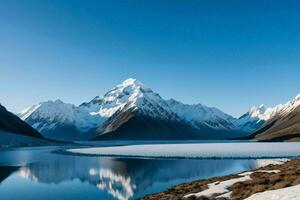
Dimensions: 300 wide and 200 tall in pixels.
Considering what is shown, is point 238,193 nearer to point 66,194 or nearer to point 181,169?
point 66,194

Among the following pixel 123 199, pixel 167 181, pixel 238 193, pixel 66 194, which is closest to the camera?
pixel 238 193

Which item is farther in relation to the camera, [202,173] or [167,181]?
[202,173]

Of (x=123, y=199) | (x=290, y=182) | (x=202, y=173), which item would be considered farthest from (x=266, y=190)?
(x=202, y=173)

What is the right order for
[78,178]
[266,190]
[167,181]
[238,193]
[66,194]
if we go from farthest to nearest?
[78,178], [167,181], [66,194], [238,193], [266,190]

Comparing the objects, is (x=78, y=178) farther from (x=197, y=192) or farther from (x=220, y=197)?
(x=220, y=197)

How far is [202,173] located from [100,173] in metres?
16.3

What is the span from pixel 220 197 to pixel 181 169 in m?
37.4

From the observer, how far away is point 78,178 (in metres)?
60.8

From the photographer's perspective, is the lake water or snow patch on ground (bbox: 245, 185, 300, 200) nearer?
snow patch on ground (bbox: 245, 185, 300, 200)

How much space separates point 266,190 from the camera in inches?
1252

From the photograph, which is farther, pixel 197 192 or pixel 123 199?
pixel 123 199

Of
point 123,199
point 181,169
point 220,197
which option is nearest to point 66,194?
point 123,199

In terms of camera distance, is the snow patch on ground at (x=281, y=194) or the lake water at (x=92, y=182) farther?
the lake water at (x=92, y=182)

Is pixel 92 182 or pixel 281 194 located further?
pixel 92 182
